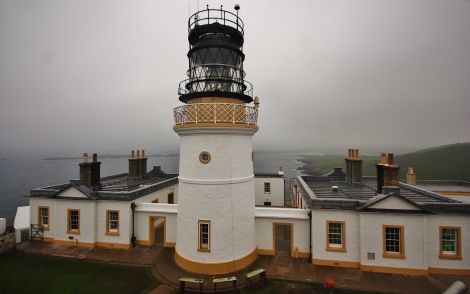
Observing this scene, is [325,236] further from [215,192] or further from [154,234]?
[154,234]

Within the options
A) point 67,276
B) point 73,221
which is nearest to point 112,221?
point 73,221

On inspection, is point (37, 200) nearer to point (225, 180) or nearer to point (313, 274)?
point (225, 180)

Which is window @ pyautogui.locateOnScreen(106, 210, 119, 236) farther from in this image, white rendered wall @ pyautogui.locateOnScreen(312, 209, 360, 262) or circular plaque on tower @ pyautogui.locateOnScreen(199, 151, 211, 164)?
white rendered wall @ pyautogui.locateOnScreen(312, 209, 360, 262)

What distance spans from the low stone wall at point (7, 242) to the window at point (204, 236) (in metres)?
13.9

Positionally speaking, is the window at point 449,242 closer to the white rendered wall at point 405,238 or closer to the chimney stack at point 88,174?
the white rendered wall at point 405,238

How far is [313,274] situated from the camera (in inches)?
504

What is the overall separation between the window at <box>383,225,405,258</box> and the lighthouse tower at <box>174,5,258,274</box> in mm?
8180

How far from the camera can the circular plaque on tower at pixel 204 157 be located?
12930 millimetres

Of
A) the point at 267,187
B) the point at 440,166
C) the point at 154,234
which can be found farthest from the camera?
the point at 440,166

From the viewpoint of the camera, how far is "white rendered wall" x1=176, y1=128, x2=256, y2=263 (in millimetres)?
12875

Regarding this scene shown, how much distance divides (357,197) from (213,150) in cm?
1066

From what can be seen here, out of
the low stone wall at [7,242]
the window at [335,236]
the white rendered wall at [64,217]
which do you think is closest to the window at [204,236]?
the window at [335,236]

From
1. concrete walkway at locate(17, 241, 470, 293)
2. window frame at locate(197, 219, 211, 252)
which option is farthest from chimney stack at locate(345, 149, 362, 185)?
window frame at locate(197, 219, 211, 252)

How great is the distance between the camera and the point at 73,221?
55.7 ft
